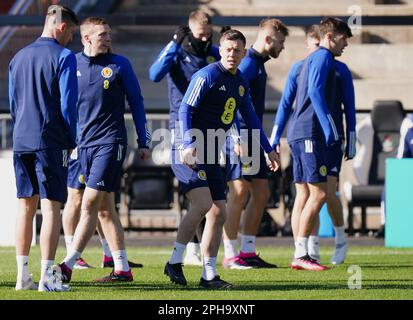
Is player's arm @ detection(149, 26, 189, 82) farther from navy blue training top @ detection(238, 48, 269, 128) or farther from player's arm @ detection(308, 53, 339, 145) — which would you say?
player's arm @ detection(308, 53, 339, 145)

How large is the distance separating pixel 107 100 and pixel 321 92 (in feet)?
7.46

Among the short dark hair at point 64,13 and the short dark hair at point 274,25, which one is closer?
the short dark hair at point 64,13

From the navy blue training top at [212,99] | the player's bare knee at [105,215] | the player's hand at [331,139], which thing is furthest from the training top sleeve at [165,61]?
A: the navy blue training top at [212,99]

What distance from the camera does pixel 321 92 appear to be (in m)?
12.1

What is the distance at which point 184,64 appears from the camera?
12.8m

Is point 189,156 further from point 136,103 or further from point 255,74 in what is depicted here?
point 255,74

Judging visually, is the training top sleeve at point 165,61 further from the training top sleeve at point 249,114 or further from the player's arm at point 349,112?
the training top sleeve at point 249,114

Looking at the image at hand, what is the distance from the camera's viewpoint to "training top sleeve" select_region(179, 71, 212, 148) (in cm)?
1005

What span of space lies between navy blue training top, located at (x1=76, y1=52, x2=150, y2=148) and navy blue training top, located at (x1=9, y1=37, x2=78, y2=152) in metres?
0.89

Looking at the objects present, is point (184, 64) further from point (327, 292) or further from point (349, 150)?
point (327, 292)

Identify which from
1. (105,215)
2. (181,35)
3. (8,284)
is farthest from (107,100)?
(181,35)

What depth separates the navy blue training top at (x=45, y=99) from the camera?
9734 millimetres

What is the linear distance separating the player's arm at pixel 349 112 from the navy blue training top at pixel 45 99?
365cm
